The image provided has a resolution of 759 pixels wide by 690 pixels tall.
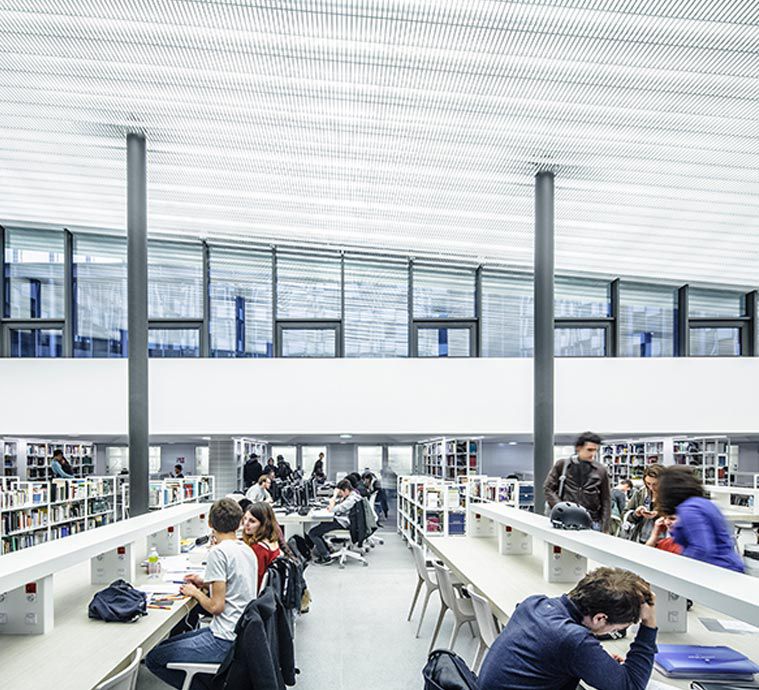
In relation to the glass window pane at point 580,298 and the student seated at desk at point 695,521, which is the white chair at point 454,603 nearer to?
the student seated at desk at point 695,521

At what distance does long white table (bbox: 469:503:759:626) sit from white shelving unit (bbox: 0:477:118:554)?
678cm

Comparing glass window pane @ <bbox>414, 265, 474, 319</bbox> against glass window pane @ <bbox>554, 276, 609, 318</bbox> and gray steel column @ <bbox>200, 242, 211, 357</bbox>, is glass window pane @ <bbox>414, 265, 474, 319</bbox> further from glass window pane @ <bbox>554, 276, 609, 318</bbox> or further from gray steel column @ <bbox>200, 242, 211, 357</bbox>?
gray steel column @ <bbox>200, 242, 211, 357</bbox>

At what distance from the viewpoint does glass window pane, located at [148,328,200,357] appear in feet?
40.9

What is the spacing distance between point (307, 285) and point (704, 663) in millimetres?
10819

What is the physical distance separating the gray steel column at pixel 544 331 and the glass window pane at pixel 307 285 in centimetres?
530

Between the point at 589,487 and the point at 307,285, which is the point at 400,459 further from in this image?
the point at 589,487

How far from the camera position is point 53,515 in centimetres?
1031

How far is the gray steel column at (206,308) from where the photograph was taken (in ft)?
41.2

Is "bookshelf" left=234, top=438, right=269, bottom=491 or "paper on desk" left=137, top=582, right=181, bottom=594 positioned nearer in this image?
"paper on desk" left=137, top=582, right=181, bottom=594

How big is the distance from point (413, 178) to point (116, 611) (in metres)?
6.39

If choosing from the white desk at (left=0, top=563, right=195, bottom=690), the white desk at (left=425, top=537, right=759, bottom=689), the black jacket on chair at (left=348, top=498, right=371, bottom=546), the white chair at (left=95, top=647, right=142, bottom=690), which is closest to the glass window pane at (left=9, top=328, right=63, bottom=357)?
the black jacket on chair at (left=348, top=498, right=371, bottom=546)

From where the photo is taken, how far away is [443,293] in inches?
515

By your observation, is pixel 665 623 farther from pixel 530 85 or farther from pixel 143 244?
pixel 143 244

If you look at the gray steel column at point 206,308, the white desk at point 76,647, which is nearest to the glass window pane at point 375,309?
the gray steel column at point 206,308
